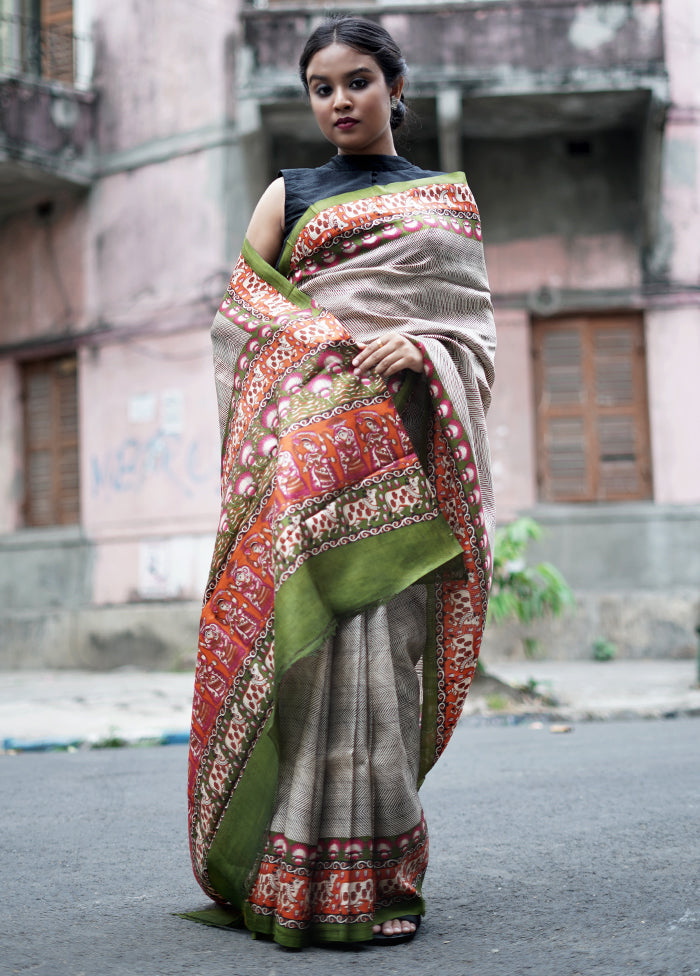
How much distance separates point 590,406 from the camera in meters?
12.2

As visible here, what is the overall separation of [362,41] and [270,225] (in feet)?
1.54

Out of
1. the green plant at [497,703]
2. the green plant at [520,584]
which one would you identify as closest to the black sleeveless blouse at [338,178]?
the green plant at [497,703]

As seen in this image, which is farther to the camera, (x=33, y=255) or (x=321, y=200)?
(x=33, y=255)

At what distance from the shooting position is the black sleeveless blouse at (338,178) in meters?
2.90

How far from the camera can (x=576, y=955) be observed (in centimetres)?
242

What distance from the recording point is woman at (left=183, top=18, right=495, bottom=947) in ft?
8.43

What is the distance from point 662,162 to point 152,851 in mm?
9922

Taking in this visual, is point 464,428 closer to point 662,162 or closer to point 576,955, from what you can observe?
point 576,955

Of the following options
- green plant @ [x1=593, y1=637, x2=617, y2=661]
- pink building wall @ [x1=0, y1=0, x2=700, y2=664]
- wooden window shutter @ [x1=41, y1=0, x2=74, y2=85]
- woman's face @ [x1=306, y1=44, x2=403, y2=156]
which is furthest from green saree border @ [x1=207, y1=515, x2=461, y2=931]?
wooden window shutter @ [x1=41, y1=0, x2=74, y2=85]

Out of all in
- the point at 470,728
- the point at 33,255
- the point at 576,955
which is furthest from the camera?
the point at 33,255

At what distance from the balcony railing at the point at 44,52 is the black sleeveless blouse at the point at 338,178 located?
11107 millimetres

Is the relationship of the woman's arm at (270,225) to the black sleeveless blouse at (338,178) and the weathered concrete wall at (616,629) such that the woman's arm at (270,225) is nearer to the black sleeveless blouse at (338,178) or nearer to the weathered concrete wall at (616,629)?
the black sleeveless blouse at (338,178)

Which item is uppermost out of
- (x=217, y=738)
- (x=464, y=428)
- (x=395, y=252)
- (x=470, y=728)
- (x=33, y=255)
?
(x=33, y=255)

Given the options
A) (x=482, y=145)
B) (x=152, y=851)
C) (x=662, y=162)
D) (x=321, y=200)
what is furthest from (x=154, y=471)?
(x=321, y=200)
